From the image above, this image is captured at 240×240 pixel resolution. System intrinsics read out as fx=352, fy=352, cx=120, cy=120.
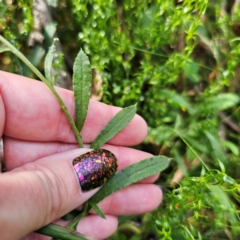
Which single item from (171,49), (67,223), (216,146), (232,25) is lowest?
(67,223)

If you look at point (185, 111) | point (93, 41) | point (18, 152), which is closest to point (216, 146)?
point (185, 111)

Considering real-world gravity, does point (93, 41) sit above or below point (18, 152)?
above

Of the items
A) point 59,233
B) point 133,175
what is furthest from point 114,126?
point 59,233

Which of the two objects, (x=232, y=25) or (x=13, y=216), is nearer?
(x=13, y=216)

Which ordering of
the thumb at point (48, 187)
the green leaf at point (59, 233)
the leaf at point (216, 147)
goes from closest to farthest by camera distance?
the thumb at point (48, 187) < the green leaf at point (59, 233) < the leaf at point (216, 147)

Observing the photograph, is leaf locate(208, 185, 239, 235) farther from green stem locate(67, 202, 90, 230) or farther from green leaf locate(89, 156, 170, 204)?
green stem locate(67, 202, 90, 230)

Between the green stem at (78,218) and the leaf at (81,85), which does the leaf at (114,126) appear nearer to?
the leaf at (81,85)

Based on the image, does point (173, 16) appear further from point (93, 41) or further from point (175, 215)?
point (175, 215)

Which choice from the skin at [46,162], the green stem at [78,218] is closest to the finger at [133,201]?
the skin at [46,162]
